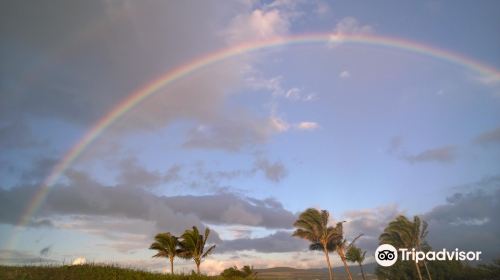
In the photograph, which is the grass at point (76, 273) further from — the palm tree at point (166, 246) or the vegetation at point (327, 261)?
the palm tree at point (166, 246)

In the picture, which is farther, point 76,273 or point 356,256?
Answer: point 356,256

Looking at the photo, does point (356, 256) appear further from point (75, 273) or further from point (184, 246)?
point (75, 273)

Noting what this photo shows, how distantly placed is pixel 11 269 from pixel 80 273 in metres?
3.94

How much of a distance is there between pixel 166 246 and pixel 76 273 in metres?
27.7

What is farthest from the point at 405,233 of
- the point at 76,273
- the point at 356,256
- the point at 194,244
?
the point at 76,273

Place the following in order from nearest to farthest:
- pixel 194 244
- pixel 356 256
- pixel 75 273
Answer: pixel 75 273, pixel 194 244, pixel 356 256

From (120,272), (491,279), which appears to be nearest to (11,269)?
(120,272)

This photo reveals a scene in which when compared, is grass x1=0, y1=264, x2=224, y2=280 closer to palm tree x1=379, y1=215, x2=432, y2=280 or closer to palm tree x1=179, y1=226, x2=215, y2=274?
palm tree x1=179, y1=226, x2=215, y2=274

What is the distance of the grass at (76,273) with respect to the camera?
72.9 feet

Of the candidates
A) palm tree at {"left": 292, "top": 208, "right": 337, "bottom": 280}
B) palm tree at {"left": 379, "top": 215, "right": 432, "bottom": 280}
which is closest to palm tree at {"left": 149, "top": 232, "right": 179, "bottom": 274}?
palm tree at {"left": 292, "top": 208, "right": 337, "bottom": 280}

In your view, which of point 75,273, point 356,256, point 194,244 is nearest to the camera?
point 75,273

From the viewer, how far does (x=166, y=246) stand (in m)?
51.1

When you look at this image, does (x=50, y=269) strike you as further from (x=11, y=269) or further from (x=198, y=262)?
(x=198, y=262)

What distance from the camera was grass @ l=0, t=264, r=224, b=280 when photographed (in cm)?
2222
